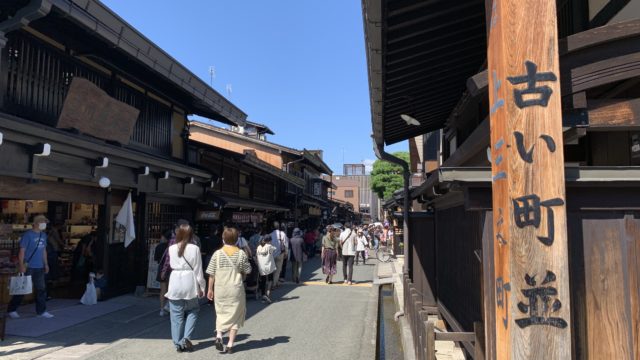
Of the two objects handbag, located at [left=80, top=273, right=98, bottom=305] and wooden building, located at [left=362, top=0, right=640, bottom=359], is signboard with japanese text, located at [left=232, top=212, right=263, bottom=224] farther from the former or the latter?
wooden building, located at [left=362, top=0, right=640, bottom=359]

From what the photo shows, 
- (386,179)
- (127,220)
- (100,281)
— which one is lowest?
(100,281)

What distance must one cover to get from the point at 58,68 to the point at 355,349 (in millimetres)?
7381

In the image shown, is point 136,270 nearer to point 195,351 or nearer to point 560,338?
point 195,351

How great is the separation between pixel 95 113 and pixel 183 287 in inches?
179

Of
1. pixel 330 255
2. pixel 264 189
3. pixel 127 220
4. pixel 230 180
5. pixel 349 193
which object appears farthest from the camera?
pixel 349 193

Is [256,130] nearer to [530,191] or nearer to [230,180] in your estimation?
[230,180]

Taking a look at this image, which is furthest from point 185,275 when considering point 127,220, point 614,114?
point 614,114

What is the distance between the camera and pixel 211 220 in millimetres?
13852

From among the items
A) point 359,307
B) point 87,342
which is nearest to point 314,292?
A: point 359,307

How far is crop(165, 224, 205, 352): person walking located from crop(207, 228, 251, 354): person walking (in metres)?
0.27

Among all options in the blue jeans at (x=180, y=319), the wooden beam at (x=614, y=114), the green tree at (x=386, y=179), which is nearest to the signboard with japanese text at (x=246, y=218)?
the blue jeans at (x=180, y=319)

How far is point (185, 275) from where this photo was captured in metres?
6.88

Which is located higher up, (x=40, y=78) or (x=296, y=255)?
(x=40, y=78)

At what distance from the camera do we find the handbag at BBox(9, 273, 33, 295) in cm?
749
